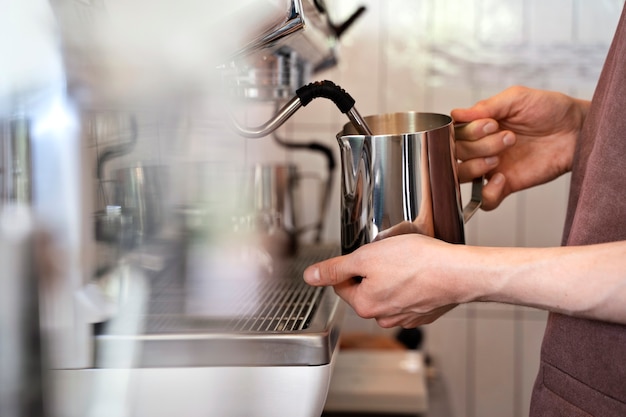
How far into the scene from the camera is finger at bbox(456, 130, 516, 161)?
831 millimetres

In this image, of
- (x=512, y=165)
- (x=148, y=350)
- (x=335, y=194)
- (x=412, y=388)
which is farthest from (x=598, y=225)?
(x=335, y=194)

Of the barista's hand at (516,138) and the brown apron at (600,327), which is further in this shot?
the barista's hand at (516,138)

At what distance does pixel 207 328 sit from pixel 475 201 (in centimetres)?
36

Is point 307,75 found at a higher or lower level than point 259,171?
higher

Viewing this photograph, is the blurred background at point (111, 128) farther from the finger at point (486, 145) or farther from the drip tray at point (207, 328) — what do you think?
the finger at point (486, 145)

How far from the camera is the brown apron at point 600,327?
2.10 feet

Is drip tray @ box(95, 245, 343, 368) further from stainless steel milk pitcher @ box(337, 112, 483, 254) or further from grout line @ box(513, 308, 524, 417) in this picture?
grout line @ box(513, 308, 524, 417)

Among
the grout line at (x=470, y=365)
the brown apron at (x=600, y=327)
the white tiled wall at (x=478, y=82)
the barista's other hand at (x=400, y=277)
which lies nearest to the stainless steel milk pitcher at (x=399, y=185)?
the barista's other hand at (x=400, y=277)

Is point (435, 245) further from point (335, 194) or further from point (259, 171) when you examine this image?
point (335, 194)

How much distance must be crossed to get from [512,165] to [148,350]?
56 centimetres

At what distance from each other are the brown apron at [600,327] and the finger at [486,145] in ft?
0.46

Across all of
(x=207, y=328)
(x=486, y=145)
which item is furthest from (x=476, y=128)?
(x=207, y=328)

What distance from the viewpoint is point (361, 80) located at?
5.97 feet

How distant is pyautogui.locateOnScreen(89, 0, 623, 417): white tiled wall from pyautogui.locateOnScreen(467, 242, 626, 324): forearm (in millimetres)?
1165
